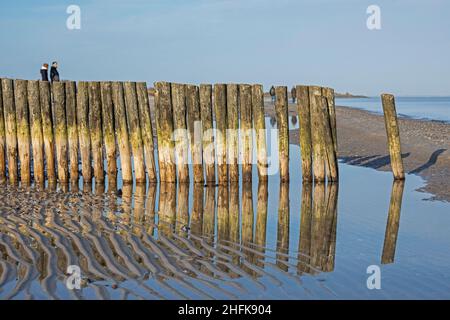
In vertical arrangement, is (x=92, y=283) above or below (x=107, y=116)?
below

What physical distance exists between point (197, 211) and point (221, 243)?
2.22m

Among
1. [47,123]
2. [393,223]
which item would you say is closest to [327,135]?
[393,223]

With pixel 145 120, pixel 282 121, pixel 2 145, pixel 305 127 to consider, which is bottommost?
pixel 2 145

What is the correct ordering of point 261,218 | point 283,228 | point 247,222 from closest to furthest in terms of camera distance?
1. point 283,228
2. point 247,222
3. point 261,218

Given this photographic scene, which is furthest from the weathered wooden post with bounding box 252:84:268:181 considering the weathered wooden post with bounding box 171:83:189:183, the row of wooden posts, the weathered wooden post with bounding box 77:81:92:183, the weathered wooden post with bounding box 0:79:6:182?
the weathered wooden post with bounding box 0:79:6:182

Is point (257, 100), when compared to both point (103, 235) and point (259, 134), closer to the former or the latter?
point (259, 134)

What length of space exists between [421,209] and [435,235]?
180cm

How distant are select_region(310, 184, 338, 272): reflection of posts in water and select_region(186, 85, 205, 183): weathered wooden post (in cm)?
207

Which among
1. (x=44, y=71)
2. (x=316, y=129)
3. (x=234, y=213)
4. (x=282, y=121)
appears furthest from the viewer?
(x=44, y=71)

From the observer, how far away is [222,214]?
9.58 m

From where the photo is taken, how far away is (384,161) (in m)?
16.0

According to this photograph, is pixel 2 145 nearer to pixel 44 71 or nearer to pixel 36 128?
pixel 36 128

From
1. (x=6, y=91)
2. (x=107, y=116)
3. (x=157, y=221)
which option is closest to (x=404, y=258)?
(x=157, y=221)

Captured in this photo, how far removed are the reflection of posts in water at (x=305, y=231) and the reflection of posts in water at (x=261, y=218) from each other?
15.8 inches
